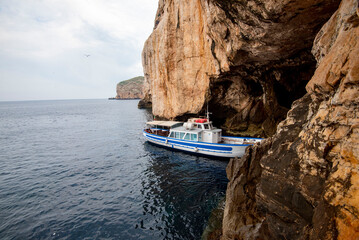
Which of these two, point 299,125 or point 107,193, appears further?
point 107,193

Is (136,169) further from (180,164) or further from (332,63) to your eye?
(332,63)

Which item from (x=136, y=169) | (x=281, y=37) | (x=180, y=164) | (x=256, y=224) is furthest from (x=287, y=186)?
(x=136, y=169)

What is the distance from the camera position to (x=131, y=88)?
183 m

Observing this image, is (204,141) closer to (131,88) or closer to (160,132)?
(160,132)

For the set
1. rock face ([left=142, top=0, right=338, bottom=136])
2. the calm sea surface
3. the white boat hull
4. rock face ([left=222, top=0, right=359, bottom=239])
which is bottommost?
the calm sea surface

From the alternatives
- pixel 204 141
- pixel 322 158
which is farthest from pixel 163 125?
pixel 322 158

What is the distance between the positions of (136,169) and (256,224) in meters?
14.2

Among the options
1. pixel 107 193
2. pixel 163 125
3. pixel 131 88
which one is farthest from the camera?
pixel 131 88

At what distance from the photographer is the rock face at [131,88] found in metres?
181

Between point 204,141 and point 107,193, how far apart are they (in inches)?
488

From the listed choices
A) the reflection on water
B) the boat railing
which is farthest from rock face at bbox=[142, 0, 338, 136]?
the reflection on water

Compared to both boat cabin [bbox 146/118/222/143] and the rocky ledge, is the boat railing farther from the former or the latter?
the rocky ledge

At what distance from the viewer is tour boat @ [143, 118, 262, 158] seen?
19953 millimetres

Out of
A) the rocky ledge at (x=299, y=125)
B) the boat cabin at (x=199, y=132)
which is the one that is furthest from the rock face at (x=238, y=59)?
the boat cabin at (x=199, y=132)
